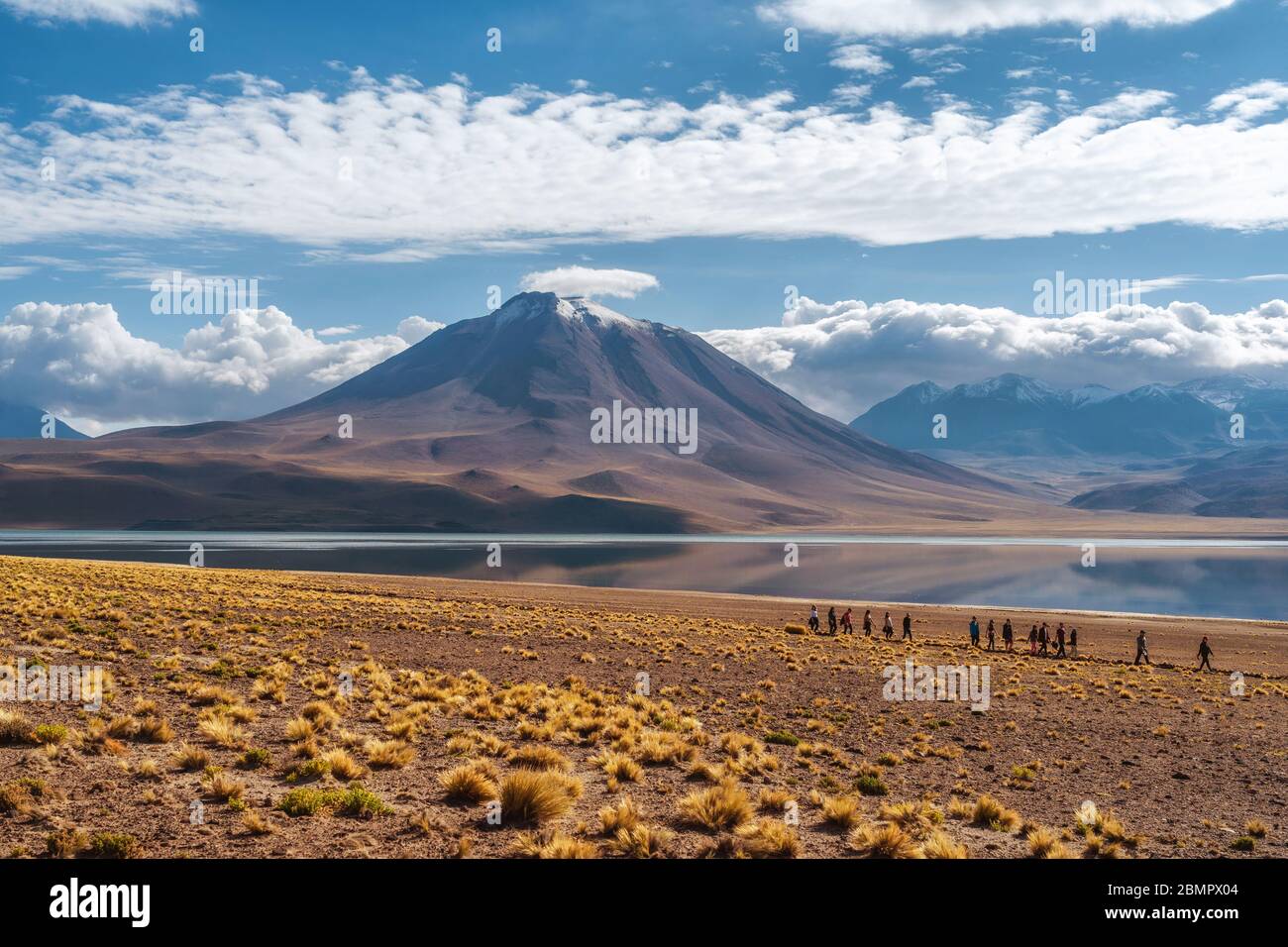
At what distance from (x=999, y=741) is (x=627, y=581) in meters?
64.6

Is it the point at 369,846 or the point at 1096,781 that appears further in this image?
the point at 1096,781

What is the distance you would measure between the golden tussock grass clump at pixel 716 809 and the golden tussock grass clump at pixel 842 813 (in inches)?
39.0

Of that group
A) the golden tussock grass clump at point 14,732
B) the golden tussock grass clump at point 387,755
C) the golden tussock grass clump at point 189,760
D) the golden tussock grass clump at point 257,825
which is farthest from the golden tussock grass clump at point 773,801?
the golden tussock grass clump at point 14,732

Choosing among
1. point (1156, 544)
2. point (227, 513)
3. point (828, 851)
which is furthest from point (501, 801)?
point (227, 513)

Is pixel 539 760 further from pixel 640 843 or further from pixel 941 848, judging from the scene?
pixel 941 848

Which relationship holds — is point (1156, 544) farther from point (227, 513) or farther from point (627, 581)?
point (227, 513)

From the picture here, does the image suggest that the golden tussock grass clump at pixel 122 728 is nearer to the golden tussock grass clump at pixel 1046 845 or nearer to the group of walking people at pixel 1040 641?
the golden tussock grass clump at pixel 1046 845

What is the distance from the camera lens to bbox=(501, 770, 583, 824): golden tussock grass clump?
10094mm

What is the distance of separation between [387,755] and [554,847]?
418 cm

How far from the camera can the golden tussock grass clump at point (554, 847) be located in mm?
8641

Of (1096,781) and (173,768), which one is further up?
(173,768)
